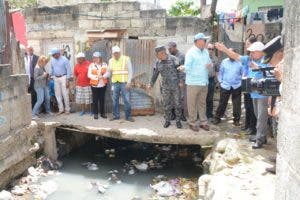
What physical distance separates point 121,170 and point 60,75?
300 centimetres

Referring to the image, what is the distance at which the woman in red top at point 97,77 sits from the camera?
8.88 m

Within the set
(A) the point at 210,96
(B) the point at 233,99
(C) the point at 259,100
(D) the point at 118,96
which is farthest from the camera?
(D) the point at 118,96

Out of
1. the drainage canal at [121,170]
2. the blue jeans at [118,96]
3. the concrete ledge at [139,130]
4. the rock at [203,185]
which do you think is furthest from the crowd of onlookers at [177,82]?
the rock at [203,185]

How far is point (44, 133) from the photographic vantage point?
27.3ft

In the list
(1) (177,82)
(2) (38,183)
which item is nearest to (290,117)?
(1) (177,82)

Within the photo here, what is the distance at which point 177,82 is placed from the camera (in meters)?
7.77

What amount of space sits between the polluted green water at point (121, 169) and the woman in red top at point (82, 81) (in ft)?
4.68

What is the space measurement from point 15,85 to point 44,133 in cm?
154

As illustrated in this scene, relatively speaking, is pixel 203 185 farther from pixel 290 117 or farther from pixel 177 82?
pixel 290 117

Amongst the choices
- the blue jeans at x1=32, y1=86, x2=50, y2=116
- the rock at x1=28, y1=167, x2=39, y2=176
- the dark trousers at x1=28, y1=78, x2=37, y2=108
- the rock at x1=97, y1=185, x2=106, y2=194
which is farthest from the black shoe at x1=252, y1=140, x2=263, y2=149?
the dark trousers at x1=28, y1=78, x2=37, y2=108

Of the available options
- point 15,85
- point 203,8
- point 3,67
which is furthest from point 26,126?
point 203,8

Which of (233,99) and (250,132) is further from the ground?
(233,99)

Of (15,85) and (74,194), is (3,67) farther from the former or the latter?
(74,194)

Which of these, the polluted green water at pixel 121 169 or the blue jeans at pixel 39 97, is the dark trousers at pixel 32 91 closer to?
the blue jeans at pixel 39 97
